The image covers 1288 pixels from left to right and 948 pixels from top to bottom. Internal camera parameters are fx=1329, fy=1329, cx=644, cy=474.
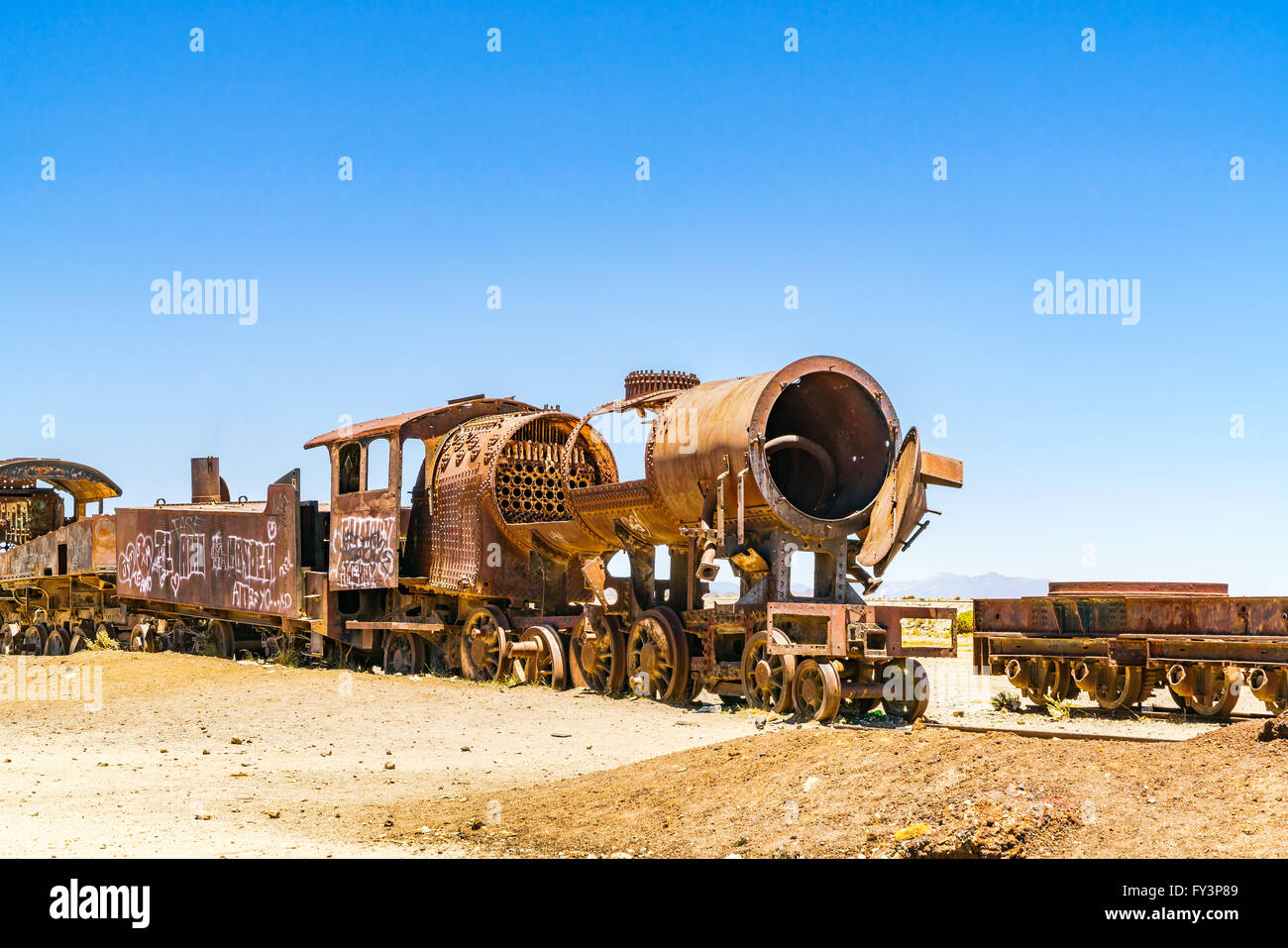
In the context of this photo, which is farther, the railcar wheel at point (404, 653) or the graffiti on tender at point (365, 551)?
Result: the railcar wheel at point (404, 653)

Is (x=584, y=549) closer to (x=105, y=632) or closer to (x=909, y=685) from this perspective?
(x=909, y=685)

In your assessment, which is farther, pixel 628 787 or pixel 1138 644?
pixel 1138 644

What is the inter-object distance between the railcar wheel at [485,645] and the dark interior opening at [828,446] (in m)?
5.27

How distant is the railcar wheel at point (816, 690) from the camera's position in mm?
12461

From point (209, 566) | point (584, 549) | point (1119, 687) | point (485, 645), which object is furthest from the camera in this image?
point (209, 566)

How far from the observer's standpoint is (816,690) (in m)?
12.8

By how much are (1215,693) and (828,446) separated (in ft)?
15.8

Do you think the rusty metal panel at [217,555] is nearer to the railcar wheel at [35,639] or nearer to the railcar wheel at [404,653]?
the railcar wheel at [404,653]

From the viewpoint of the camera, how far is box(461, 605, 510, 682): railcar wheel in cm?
1842

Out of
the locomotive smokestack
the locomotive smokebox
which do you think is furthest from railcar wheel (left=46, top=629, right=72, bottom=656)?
the locomotive smokebox

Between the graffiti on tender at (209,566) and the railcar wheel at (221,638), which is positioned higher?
the graffiti on tender at (209,566)

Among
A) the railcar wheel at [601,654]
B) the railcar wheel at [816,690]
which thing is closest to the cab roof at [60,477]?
the railcar wheel at [601,654]

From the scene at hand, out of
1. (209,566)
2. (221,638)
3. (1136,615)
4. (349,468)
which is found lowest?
(221,638)

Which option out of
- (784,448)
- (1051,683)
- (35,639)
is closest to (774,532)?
(784,448)
